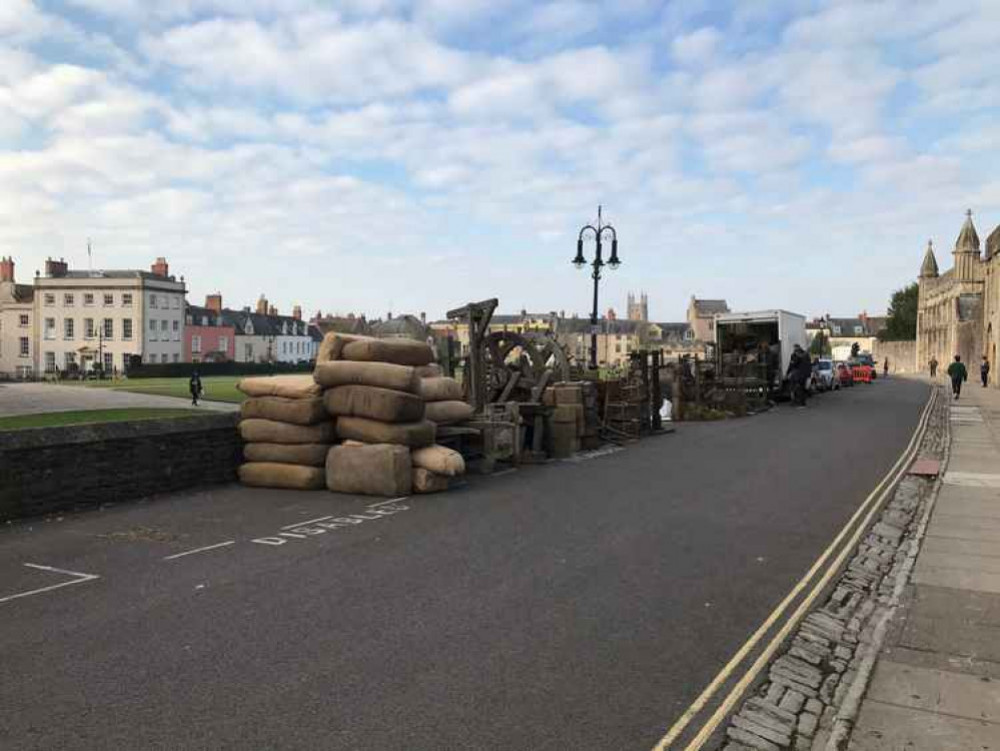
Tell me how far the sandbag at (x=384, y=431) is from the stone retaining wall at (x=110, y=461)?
1.90 m

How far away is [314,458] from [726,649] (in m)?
7.10

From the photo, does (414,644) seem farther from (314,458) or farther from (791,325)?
(791,325)

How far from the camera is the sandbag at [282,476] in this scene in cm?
1089

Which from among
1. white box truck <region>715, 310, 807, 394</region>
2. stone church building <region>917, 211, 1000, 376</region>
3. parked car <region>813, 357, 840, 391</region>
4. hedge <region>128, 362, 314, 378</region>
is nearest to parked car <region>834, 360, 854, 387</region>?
parked car <region>813, 357, 840, 391</region>

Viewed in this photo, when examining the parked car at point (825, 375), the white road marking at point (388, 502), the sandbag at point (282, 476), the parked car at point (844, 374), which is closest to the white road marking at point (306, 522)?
the white road marking at point (388, 502)

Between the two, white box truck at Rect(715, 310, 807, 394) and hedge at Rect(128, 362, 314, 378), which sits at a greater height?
white box truck at Rect(715, 310, 807, 394)

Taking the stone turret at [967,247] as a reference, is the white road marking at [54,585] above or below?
below

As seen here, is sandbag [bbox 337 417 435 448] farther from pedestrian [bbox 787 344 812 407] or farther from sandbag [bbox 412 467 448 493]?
pedestrian [bbox 787 344 812 407]

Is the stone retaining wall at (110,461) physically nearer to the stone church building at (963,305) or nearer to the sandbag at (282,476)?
the sandbag at (282,476)

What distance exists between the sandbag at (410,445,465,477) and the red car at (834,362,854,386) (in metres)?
40.2

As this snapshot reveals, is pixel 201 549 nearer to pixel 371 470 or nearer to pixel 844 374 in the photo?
pixel 371 470

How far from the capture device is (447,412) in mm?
12773

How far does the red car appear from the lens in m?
46.7

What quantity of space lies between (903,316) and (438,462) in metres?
120
